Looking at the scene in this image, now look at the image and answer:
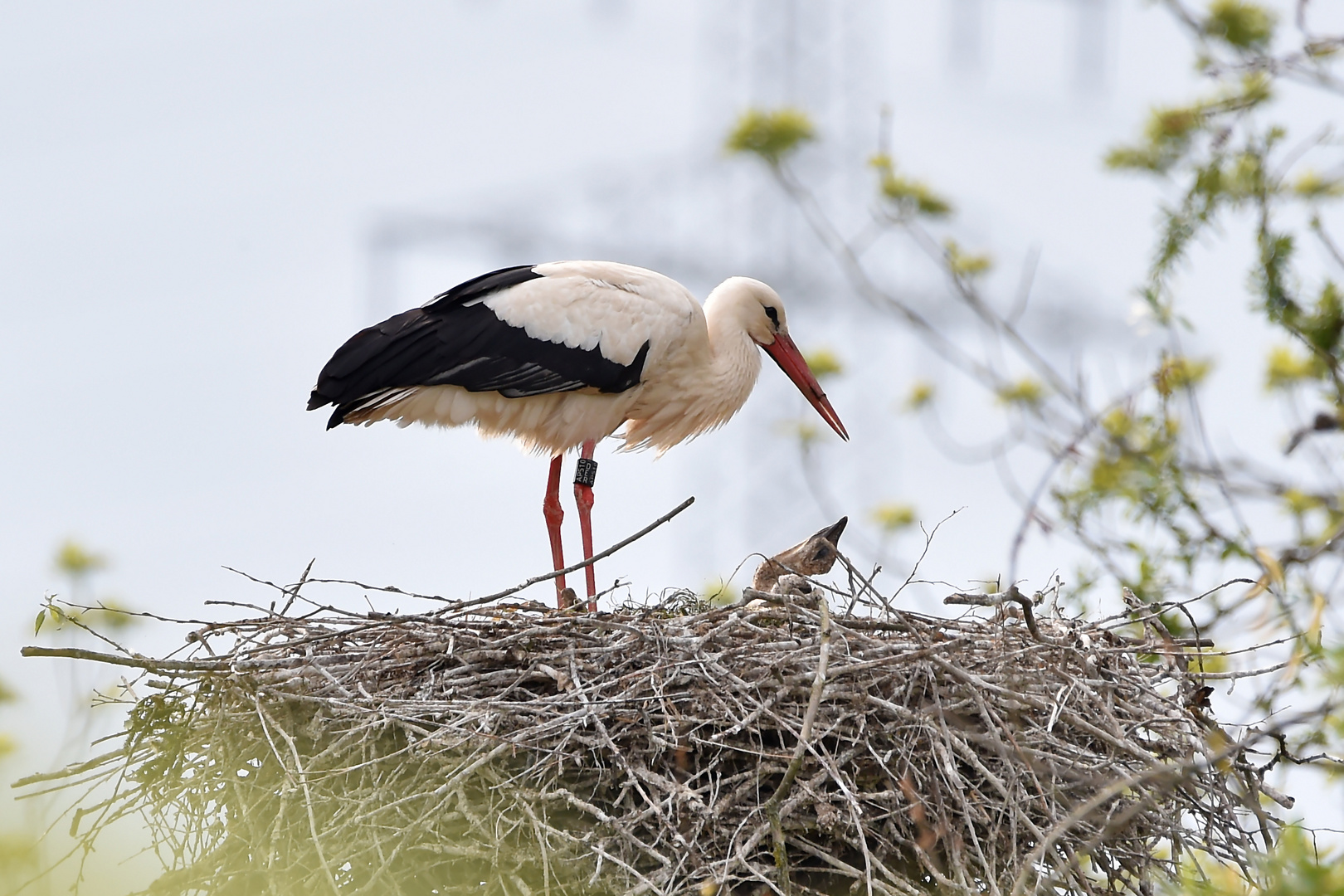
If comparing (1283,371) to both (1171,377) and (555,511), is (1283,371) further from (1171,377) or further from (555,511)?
(555,511)

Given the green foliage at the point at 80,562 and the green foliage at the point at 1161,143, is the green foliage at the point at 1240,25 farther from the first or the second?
the green foliage at the point at 80,562

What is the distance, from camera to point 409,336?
4.23 metres

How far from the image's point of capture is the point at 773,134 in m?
4.49

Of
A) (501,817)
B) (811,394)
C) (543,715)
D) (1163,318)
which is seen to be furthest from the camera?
(811,394)

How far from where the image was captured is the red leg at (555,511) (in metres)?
4.85

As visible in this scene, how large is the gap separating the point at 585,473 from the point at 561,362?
0.56m

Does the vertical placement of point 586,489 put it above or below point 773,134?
below

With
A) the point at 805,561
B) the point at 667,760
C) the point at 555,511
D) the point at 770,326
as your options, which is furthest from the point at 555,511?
the point at 667,760

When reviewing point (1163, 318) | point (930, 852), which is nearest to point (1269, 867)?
point (930, 852)

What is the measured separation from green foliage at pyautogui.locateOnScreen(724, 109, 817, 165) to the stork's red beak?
836mm

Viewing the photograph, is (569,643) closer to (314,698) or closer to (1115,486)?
(314,698)

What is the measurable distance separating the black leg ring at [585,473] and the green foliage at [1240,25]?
2.49 metres

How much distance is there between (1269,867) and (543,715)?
6.20 feet

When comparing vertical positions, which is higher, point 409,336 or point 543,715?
point 409,336
